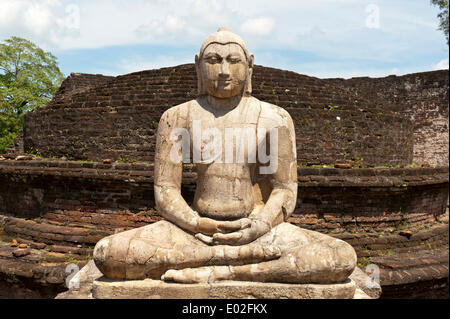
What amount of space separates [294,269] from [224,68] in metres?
1.67

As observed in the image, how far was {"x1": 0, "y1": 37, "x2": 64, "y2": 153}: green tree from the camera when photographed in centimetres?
1714

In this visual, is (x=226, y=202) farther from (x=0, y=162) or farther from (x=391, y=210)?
(x=0, y=162)

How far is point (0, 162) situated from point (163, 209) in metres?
6.15

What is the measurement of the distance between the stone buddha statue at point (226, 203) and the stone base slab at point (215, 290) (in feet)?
0.16

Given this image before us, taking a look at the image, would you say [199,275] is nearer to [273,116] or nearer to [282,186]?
[282,186]

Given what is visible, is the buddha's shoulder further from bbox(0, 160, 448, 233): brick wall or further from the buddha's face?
bbox(0, 160, 448, 233): brick wall

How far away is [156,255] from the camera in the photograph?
2854 mm

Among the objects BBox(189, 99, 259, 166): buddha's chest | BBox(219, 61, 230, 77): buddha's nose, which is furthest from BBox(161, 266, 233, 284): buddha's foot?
BBox(219, 61, 230, 77): buddha's nose

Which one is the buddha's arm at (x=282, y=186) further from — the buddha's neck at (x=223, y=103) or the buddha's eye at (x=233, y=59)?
the buddha's eye at (x=233, y=59)

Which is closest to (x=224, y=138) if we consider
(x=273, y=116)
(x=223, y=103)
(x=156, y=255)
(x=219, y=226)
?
(x=223, y=103)

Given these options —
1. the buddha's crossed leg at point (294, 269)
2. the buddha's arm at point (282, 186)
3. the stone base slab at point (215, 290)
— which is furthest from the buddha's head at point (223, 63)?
the stone base slab at point (215, 290)

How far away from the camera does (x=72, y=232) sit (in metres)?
6.65

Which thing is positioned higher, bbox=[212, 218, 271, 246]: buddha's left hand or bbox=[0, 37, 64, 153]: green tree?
bbox=[0, 37, 64, 153]: green tree

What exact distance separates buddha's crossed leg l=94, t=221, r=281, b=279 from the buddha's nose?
1.38 metres
